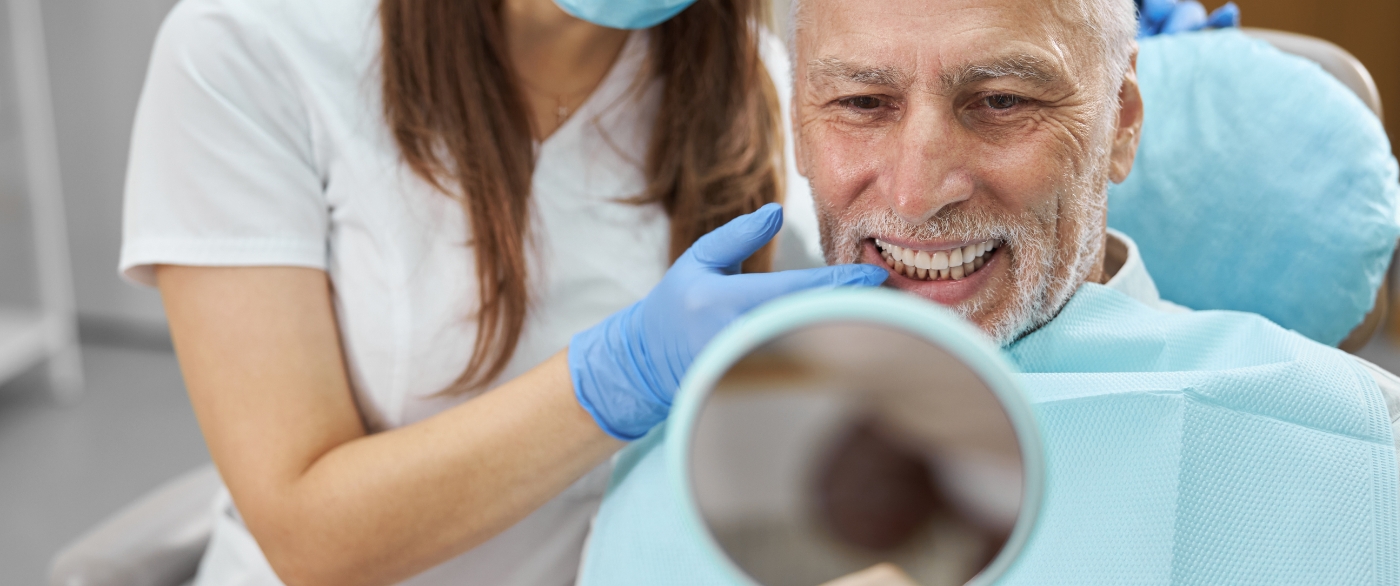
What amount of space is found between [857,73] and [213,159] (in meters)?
0.66

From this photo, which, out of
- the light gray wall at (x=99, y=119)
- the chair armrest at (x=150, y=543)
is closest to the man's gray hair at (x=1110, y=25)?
the chair armrest at (x=150, y=543)

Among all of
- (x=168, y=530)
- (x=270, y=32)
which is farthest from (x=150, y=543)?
(x=270, y=32)

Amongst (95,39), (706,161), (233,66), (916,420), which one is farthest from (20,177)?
(916,420)

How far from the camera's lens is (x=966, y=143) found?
3.07ft

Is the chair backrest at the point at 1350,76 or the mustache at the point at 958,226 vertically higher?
the mustache at the point at 958,226

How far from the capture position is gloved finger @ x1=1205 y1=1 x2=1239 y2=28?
4.74 ft

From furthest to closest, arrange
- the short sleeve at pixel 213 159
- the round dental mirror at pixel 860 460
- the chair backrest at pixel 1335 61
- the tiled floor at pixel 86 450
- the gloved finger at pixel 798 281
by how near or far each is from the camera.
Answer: the tiled floor at pixel 86 450 → the chair backrest at pixel 1335 61 → the short sleeve at pixel 213 159 → the gloved finger at pixel 798 281 → the round dental mirror at pixel 860 460

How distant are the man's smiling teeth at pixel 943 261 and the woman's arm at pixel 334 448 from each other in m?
0.34

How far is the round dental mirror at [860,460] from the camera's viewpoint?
54 cm

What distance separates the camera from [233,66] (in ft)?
3.63

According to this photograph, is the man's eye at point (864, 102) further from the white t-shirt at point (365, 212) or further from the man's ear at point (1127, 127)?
the white t-shirt at point (365, 212)

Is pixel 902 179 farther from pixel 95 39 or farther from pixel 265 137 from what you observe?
pixel 95 39

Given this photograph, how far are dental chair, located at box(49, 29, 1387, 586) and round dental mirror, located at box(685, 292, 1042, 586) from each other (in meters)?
0.97

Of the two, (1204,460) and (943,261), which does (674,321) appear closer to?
(943,261)
